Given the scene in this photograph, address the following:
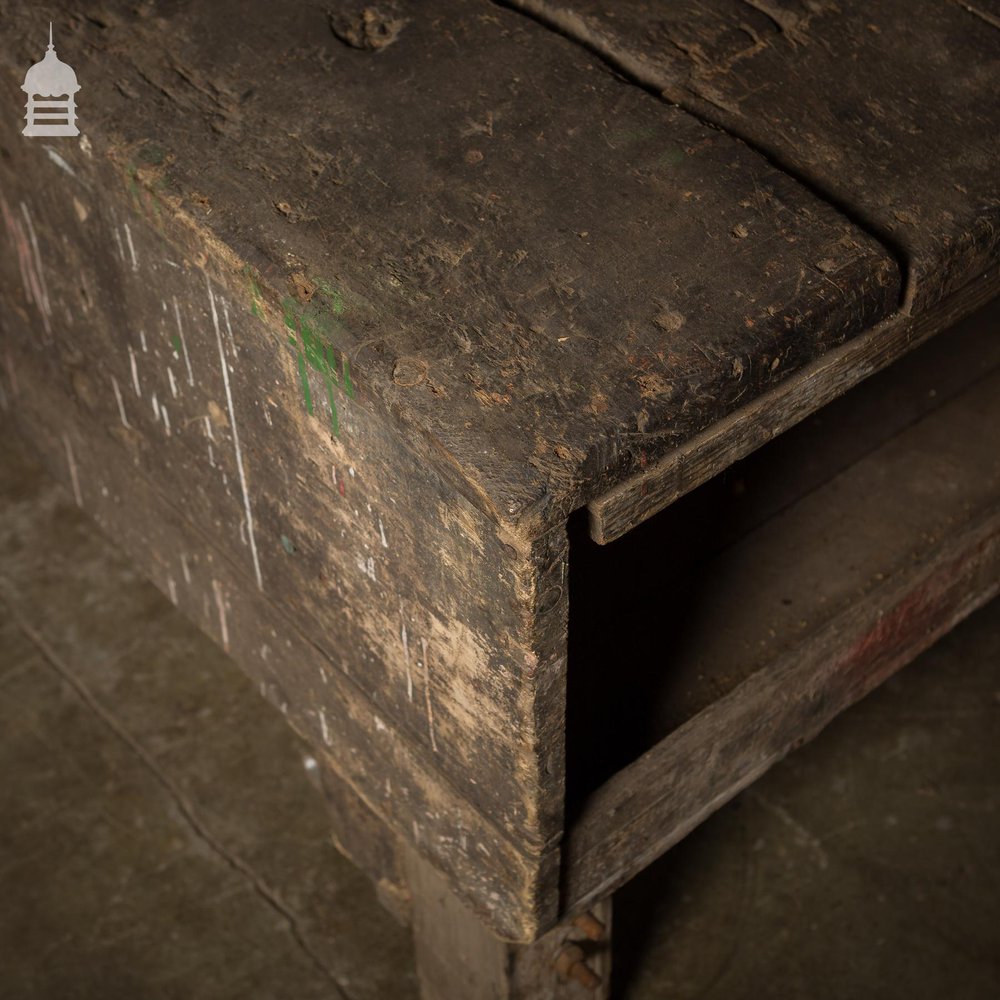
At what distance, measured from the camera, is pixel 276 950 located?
10.3ft

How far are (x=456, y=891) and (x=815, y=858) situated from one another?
3.53 ft

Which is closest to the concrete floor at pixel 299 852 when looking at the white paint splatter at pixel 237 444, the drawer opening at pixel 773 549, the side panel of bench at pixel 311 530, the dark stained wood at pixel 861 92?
the side panel of bench at pixel 311 530

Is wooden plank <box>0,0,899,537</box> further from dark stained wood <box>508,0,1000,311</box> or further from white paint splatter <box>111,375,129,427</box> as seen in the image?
white paint splatter <box>111,375,129,427</box>

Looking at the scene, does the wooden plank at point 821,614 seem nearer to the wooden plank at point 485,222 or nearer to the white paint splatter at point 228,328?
the wooden plank at point 485,222

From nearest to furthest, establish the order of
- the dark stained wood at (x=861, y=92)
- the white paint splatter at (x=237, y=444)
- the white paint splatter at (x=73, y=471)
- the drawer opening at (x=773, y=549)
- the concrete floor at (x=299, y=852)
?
the dark stained wood at (x=861, y=92) → the white paint splatter at (x=237, y=444) → the drawer opening at (x=773, y=549) → the concrete floor at (x=299, y=852) → the white paint splatter at (x=73, y=471)

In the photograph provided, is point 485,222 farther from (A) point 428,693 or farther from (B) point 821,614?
(B) point 821,614

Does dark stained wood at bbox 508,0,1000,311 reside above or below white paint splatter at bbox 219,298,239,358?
above

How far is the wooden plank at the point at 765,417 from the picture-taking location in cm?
191

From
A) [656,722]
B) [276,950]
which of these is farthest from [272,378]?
[276,950]

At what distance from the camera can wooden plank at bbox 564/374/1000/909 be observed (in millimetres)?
2439

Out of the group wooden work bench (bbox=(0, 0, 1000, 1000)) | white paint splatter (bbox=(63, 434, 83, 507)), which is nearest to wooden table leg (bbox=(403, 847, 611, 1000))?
wooden work bench (bbox=(0, 0, 1000, 1000))

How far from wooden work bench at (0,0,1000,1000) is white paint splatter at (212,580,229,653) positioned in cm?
1

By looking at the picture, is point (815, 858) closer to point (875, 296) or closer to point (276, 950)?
point (276, 950)

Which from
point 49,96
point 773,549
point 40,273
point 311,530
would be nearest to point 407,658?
point 311,530
